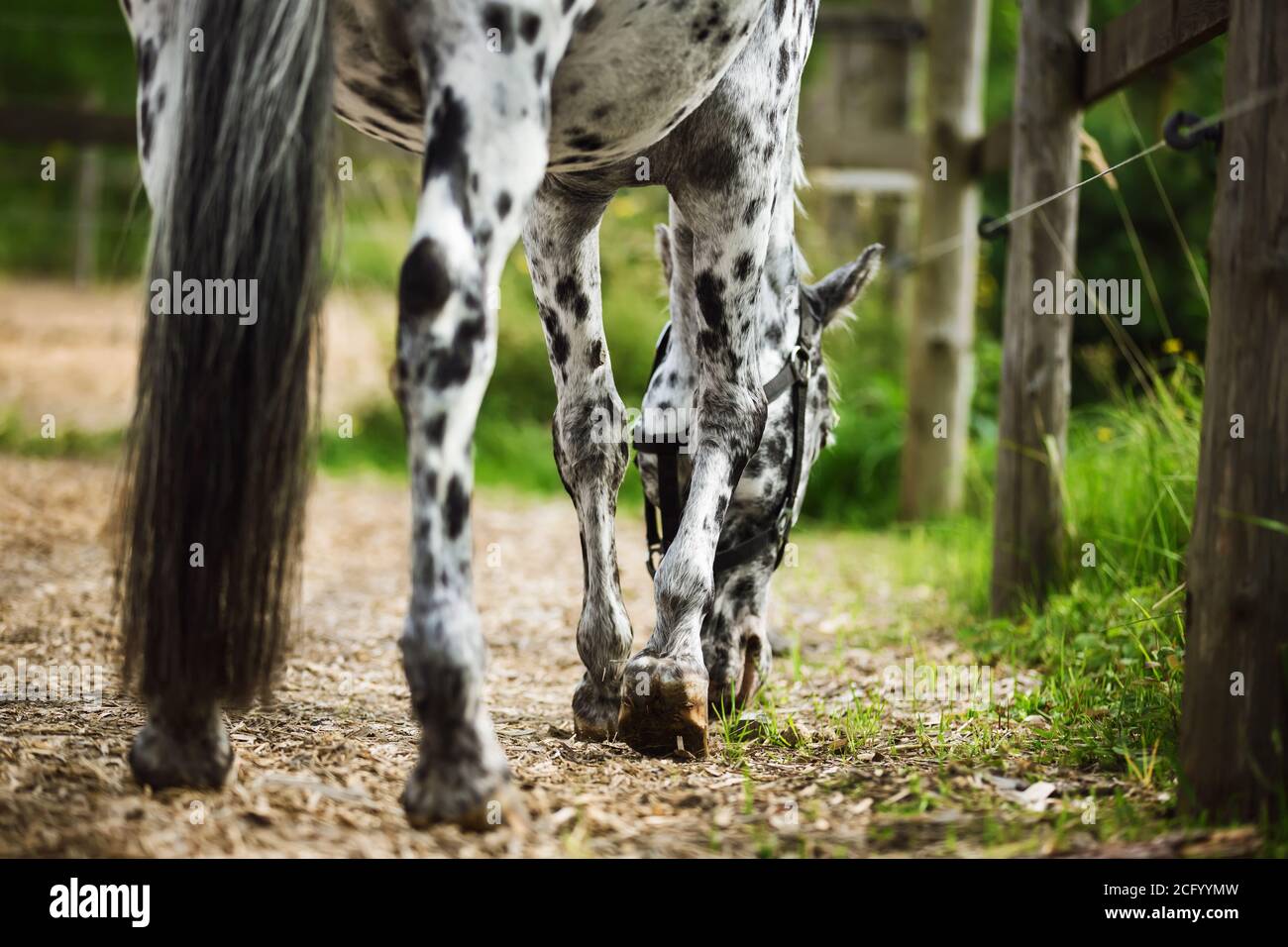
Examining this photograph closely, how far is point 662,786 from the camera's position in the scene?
7.97 feet

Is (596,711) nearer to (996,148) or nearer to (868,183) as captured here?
(996,148)

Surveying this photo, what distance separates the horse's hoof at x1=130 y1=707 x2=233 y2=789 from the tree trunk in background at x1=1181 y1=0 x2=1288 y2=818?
1.77m

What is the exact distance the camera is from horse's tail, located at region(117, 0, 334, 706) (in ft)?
6.46

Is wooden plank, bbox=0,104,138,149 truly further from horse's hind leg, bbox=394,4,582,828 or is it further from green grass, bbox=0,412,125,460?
horse's hind leg, bbox=394,4,582,828

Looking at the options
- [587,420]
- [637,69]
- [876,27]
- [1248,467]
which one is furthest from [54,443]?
[1248,467]

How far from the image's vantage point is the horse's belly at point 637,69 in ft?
7.07

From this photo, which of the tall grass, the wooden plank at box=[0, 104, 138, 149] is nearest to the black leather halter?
the tall grass

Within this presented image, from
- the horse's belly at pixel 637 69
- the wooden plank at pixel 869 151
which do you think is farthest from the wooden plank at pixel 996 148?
the horse's belly at pixel 637 69

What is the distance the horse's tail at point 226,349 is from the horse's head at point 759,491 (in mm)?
1233

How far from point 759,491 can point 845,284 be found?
722mm

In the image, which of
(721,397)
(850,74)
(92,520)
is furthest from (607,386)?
(850,74)

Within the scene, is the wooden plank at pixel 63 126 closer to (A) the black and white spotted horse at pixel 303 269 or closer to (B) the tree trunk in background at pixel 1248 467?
(A) the black and white spotted horse at pixel 303 269
